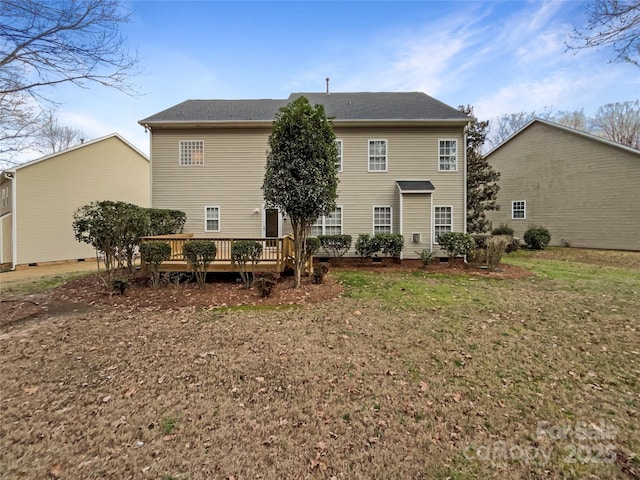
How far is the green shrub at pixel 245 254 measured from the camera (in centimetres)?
729

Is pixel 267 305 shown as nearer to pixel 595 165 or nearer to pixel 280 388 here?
pixel 280 388

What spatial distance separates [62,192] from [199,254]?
12.3m

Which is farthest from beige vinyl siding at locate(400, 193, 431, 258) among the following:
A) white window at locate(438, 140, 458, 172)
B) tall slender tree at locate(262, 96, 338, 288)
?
tall slender tree at locate(262, 96, 338, 288)

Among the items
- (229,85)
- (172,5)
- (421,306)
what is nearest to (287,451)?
(421,306)

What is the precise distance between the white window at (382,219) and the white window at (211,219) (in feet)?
22.7

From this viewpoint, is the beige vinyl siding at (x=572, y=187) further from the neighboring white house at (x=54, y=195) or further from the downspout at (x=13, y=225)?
the downspout at (x=13, y=225)

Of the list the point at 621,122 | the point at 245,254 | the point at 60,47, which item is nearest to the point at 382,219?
the point at 245,254

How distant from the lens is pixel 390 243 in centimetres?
1086

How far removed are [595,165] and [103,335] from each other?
74.5 feet

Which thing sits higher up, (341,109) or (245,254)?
(341,109)

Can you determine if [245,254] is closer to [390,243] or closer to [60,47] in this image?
[390,243]

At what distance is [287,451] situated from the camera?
2.33m

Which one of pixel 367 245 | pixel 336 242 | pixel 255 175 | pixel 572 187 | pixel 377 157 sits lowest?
pixel 367 245

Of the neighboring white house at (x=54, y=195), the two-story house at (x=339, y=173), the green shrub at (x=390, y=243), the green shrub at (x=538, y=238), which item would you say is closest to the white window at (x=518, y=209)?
the green shrub at (x=538, y=238)
